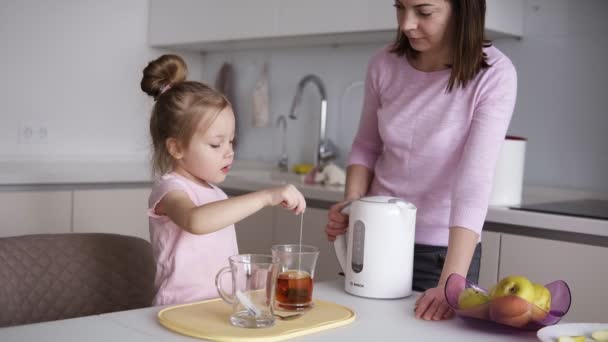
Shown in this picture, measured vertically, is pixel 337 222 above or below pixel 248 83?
below

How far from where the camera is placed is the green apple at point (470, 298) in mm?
1138

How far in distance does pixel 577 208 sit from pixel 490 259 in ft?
0.98

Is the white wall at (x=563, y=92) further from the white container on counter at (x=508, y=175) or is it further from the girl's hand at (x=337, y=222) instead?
the girl's hand at (x=337, y=222)

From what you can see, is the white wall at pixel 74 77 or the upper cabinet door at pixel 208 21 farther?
the white wall at pixel 74 77

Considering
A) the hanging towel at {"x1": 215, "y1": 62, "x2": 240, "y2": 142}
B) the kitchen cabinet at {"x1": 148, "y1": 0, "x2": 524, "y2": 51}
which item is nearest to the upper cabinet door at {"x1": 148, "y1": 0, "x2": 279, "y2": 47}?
the kitchen cabinet at {"x1": 148, "y1": 0, "x2": 524, "y2": 51}

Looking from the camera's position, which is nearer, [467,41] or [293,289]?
[293,289]

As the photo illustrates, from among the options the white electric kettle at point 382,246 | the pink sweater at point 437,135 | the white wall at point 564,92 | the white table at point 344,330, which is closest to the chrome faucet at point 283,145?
the white wall at point 564,92

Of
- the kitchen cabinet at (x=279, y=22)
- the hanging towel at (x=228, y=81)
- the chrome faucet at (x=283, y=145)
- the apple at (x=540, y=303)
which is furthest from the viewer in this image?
the hanging towel at (x=228, y=81)

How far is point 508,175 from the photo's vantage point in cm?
226

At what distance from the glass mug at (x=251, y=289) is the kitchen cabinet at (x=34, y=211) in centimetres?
181

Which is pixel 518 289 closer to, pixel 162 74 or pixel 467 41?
pixel 467 41

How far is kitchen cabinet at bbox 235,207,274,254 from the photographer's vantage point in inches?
110

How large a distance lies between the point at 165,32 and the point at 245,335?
280cm

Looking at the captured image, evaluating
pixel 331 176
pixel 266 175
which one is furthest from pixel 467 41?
pixel 266 175
